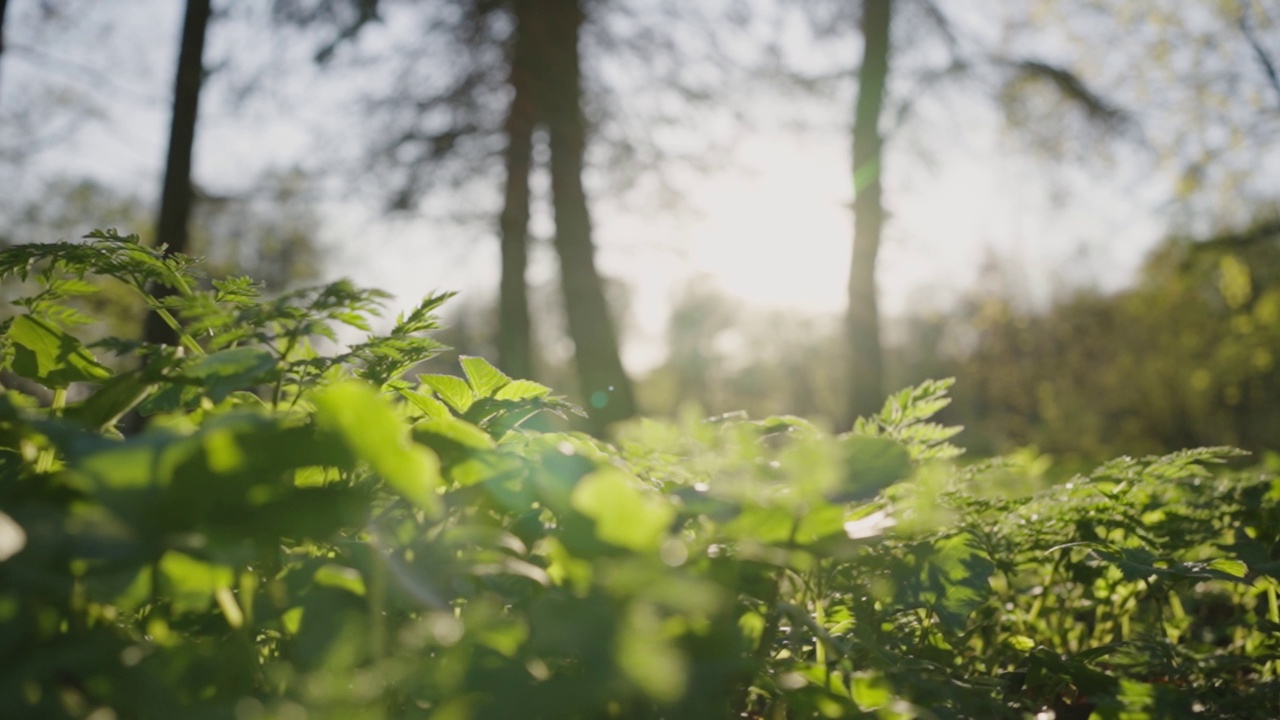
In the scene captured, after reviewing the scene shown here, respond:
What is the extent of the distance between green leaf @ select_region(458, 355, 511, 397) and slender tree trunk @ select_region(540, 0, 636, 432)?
720cm

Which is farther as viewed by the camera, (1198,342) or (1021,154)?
(1198,342)

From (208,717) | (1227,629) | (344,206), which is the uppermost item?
(344,206)

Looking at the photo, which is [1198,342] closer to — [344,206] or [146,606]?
[344,206]

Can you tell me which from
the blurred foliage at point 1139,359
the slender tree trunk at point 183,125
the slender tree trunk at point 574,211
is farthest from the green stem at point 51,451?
the slender tree trunk at point 574,211

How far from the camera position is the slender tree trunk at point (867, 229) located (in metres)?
8.28

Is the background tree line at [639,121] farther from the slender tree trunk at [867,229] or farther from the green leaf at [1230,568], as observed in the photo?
the green leaf at [1230,568]

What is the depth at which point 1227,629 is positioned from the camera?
1.61 m

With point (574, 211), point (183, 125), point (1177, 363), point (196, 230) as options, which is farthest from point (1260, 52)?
point (196, 230)

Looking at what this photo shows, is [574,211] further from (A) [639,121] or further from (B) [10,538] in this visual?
(B) [10,538]

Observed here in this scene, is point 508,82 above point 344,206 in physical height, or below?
above

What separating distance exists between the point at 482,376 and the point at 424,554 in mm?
333

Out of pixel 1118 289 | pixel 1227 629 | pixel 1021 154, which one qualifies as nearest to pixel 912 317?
pixel 1118 289

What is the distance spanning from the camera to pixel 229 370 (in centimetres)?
79

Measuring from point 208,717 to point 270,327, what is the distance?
0.44 m
